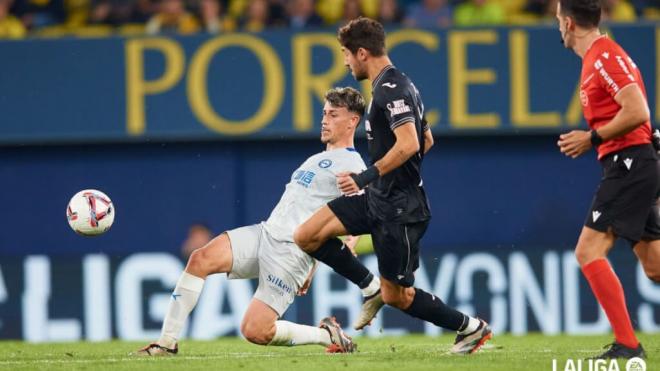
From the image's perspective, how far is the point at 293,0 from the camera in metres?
14.7

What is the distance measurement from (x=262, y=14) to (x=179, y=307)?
6.50 metres

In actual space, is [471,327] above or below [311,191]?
below

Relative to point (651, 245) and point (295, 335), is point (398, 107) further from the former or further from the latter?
point (295, 335)

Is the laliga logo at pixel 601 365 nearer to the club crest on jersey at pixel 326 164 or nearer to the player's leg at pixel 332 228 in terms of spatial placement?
the player's leg at pixel 332 228

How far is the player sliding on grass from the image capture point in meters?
8.53

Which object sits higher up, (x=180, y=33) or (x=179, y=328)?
(x=180, y=33)

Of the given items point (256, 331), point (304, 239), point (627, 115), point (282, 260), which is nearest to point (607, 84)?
point (627, 115)

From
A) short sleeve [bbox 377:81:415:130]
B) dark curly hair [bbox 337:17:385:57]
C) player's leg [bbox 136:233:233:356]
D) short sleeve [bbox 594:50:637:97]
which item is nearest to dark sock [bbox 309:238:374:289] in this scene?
player's leg [bbox 136:233:233:356]

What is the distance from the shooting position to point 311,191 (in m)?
8.89

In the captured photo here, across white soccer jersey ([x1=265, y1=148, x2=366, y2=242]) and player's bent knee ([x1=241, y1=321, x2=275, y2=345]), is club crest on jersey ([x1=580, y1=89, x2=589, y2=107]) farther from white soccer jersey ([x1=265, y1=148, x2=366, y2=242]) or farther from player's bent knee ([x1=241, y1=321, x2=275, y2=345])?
player's bent knee ([x1=241, y1=321, x2=275, y2=345])

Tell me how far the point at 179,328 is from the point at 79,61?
5917 mm

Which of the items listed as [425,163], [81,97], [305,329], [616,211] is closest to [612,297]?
[616,211]

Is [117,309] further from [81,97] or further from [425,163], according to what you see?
[425,163]

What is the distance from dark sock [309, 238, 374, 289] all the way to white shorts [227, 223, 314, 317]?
30 cm
